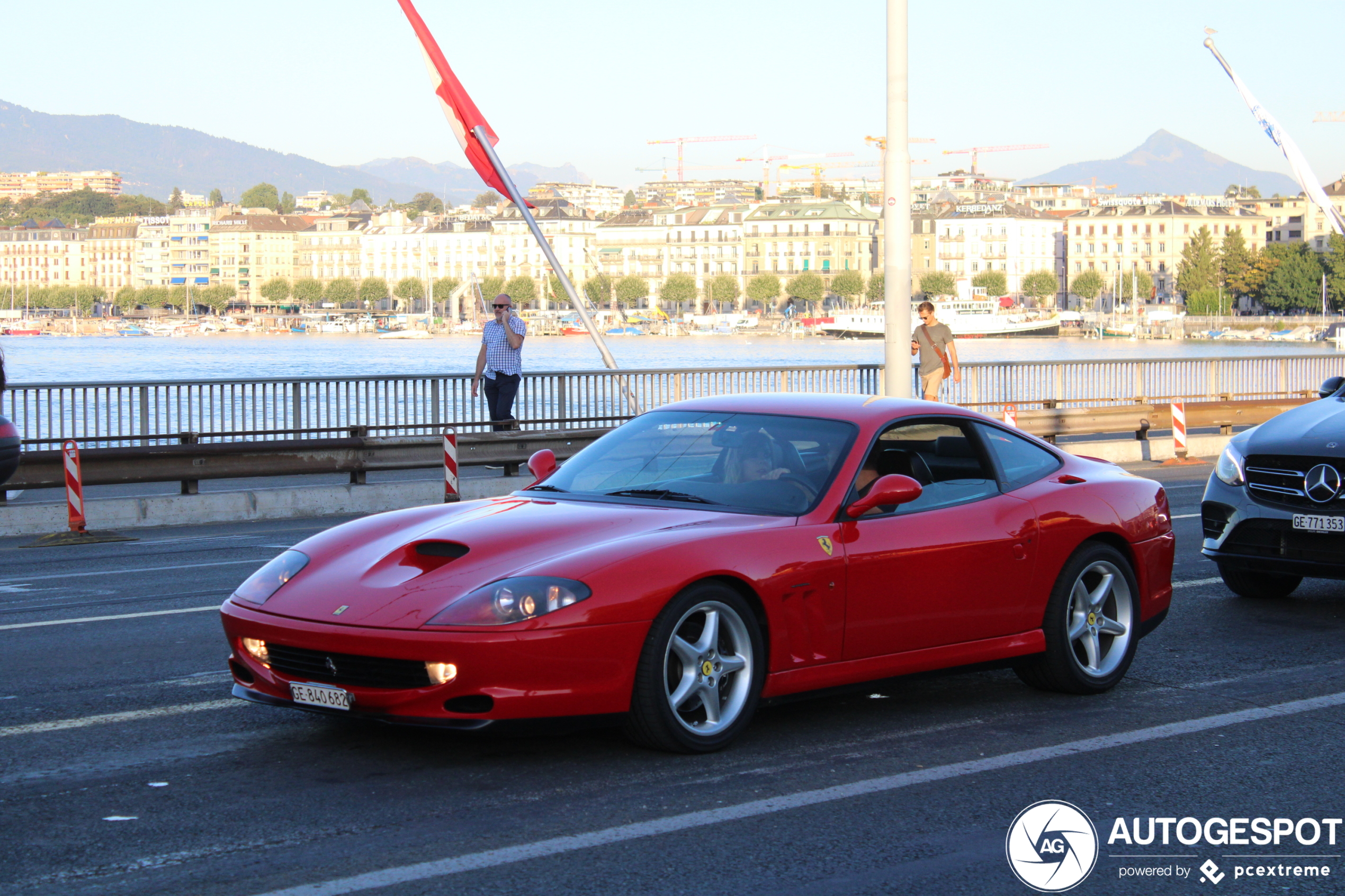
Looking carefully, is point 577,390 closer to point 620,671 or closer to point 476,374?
point 476,374

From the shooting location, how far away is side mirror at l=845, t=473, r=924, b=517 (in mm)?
6188

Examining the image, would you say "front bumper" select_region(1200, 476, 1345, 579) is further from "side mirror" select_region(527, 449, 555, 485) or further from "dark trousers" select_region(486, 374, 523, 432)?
"dark trousers" select_region(486, 374, 523, 432)

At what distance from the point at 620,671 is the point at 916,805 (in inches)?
43.8

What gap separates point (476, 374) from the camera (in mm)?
19562

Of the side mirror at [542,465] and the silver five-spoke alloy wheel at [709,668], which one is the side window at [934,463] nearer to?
the silver five-spoke alloy wheel at [709,668]

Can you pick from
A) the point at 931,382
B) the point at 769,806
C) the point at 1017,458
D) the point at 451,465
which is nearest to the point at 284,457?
the point at 451,465

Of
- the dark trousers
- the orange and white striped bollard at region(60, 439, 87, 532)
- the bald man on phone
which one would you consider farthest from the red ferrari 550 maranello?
the dark trousers

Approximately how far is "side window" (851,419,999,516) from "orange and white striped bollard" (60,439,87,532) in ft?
30.9

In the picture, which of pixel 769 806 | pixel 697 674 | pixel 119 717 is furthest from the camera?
pixel 119 717

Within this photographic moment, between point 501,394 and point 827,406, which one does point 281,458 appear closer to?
point 501,394

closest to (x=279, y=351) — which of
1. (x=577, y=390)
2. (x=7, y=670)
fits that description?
(x=577, y=390)

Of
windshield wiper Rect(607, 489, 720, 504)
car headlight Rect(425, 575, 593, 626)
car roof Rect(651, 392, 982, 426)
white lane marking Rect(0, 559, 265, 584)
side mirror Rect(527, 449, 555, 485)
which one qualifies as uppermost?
car roof Rect(651, 392, 982, 426)

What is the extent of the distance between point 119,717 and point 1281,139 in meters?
23.6

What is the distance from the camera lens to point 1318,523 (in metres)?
8.92
